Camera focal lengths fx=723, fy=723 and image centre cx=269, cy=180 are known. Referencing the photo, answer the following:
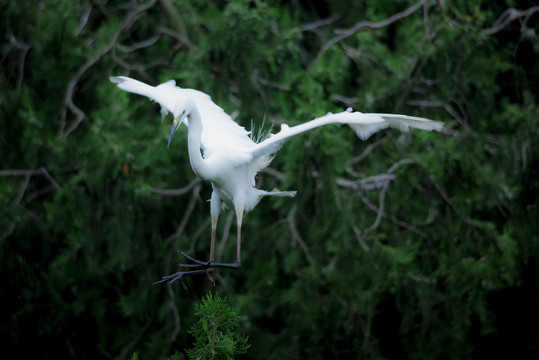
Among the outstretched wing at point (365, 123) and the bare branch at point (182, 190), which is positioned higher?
the outstretched wing at point (365, 123)

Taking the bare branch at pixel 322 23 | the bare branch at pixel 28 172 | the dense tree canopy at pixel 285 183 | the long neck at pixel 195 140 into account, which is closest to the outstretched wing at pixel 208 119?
the long neck at pixel 195 140

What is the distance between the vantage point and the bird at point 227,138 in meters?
2.78

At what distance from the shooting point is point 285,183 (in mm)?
3838

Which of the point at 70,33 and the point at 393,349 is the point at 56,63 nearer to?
the point at 70,33

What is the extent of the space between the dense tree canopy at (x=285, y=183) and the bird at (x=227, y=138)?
0.56 meters

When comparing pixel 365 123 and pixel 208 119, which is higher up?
pixel 365 123

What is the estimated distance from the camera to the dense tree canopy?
407cm

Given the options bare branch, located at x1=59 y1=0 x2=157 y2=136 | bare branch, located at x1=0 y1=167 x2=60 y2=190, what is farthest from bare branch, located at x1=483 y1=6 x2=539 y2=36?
bare branch, located at x1=0 y1=167 x2=60 y2=190

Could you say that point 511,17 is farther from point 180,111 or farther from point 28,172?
point 28,172

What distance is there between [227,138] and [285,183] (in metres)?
0.66

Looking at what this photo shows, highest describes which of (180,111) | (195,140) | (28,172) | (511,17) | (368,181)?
(180,111)

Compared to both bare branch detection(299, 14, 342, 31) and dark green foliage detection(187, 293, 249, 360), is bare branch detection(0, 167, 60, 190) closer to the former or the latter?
bare branch detection(299, 14, 342, 31)

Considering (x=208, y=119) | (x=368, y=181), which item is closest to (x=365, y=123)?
(x=208, y=119)

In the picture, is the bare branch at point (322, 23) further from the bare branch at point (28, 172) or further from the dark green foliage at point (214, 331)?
the dark green foliage at point (214, 331)
